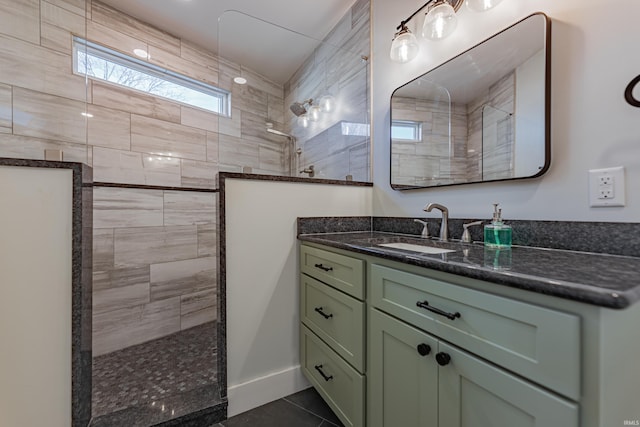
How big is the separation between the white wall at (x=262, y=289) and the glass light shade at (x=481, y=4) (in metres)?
1.13

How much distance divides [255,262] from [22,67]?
4.61 feet

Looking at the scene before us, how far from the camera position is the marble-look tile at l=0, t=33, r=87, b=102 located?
1.18m

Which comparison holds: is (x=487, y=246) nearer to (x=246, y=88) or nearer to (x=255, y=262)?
(x=255, y=262)

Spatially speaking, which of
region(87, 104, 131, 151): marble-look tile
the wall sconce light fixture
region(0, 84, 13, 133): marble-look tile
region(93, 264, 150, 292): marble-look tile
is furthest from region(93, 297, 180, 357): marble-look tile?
the wall sconce light fixture

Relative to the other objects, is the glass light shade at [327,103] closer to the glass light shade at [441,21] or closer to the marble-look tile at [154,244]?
the glass light shade at [441,21]

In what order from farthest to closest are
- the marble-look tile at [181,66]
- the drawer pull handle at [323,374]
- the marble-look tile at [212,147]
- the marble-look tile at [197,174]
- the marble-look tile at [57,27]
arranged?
the marble-look tile at [212,147]
the marble-look tile at [197,174]
the marble-look tile at [181,66]
the marble-look tile at [57,27]
the drawer pull handle at [323,374]

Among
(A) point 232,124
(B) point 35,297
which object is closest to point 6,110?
(B) point 35,297

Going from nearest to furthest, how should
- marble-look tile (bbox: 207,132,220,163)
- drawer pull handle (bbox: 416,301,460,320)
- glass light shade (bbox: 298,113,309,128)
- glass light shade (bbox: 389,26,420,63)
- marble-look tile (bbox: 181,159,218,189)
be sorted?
drawer pull handle (bbox: 416,301,460,320) < glass light shade (bbox: 389,26,420,63) < marble-look tile (bbox: 181,159,218,189) < marble-look tile (bbox: 207,132,220,163) < glass light shade (bbox: 298,113,309,128)

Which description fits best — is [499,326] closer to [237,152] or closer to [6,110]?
[6,110]

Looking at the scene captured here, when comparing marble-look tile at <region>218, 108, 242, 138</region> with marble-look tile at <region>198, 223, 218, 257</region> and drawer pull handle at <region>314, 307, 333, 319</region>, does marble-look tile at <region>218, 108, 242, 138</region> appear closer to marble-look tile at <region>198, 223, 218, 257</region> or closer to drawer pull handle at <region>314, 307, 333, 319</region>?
marble-look tile at <region>198, 223, 218, 257</region>

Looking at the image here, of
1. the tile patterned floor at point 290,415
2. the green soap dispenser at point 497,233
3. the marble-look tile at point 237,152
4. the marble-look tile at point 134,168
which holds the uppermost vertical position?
the marble-look tile at point 237,152

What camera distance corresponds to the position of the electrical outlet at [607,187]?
797mm

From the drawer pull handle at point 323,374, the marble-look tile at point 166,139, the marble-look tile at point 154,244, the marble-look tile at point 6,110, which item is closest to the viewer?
the marble-look tile at point 6,110

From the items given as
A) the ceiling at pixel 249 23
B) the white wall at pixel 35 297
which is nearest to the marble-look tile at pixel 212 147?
the ceiling at pixel 249 23
